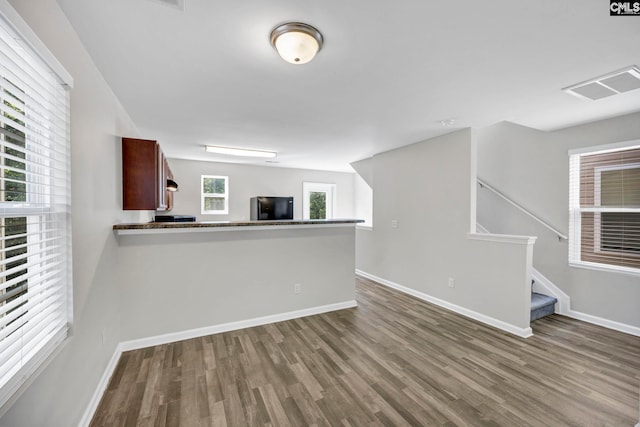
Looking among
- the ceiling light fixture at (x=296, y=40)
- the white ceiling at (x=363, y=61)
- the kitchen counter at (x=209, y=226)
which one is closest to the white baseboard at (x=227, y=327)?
the kitchen counter at (x=209, y=226)

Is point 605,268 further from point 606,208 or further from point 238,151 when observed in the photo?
point 238,151

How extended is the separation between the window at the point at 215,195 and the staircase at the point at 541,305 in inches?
224

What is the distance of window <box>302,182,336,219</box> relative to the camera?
7051mm

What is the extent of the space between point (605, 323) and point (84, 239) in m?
5.18

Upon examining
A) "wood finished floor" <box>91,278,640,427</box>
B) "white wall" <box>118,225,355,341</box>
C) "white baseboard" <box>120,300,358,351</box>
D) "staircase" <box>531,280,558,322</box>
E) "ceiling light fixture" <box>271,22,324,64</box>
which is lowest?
"wood finished floor" <box>91,278,640,427</box>

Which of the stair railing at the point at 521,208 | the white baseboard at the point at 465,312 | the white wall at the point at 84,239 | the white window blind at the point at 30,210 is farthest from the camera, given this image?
the stair railing at the point at 521,208

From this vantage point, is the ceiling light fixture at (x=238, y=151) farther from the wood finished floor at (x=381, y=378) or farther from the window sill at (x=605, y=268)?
the window sill at (x=605, y=268)

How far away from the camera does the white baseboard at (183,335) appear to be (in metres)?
1.83

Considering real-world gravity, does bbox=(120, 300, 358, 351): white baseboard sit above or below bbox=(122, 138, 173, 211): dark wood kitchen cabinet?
below

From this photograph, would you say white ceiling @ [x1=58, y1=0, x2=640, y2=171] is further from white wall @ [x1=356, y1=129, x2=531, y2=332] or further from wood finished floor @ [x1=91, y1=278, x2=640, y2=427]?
wood finished floor @ [x1=91, y1=278, x2=640, y2=427]

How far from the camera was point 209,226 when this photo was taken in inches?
111

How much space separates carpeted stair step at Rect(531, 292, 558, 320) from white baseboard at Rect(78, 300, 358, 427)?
2.20 meters

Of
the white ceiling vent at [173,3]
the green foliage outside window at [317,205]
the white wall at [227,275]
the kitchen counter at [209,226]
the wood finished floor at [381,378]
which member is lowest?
the wood finished floor at [381,378]

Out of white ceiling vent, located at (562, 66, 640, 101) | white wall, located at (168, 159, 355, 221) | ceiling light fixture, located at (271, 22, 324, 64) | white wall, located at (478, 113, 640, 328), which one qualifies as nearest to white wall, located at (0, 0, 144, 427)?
ceiling light fixture, located at (271, 22, 324, 64)
